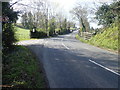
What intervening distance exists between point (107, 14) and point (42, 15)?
33.2m

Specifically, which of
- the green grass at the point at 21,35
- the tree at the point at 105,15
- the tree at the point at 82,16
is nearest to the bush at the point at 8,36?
the green grass at the point at 21,35

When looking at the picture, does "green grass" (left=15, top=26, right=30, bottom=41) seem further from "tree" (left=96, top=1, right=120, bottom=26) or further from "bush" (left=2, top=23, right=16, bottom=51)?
"tree" (left=96, top=1, right=120, bottom=26)

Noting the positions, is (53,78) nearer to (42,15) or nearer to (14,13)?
(14,13)

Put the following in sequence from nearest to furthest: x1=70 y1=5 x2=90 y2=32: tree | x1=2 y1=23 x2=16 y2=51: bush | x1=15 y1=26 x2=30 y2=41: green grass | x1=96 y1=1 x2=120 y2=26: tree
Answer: x1=2 y1=23 x2=16 y2=51: bush < x1=15 y1=26 x2=30 y2=41: green grass < x1=96 y1=1 x2=120 y2=26: tree < x1=70 y1=5 x2=90 y2=32: tree

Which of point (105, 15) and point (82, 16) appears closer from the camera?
point (105, 15)

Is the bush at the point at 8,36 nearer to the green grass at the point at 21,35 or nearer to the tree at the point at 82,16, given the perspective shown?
the green grass at the point at 21,35

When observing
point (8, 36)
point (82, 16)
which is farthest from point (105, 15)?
point (82, 16)

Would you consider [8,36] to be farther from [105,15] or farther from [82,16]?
[82,16]

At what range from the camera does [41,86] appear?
6.98m

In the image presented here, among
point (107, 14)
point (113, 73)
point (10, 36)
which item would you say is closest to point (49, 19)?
point (107, 14)

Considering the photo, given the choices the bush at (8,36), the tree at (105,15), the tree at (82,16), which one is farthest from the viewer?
the tree at (82,16)

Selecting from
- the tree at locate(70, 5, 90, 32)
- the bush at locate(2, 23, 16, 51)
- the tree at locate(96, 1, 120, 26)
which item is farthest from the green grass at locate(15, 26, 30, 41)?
the tree at locate(70, 5, 90, 32)

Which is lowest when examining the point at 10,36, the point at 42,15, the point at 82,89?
the point at 82,89

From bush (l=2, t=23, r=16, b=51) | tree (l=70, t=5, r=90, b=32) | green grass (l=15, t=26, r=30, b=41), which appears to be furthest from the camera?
tree (l=70, t=5, r=90, b=32)
